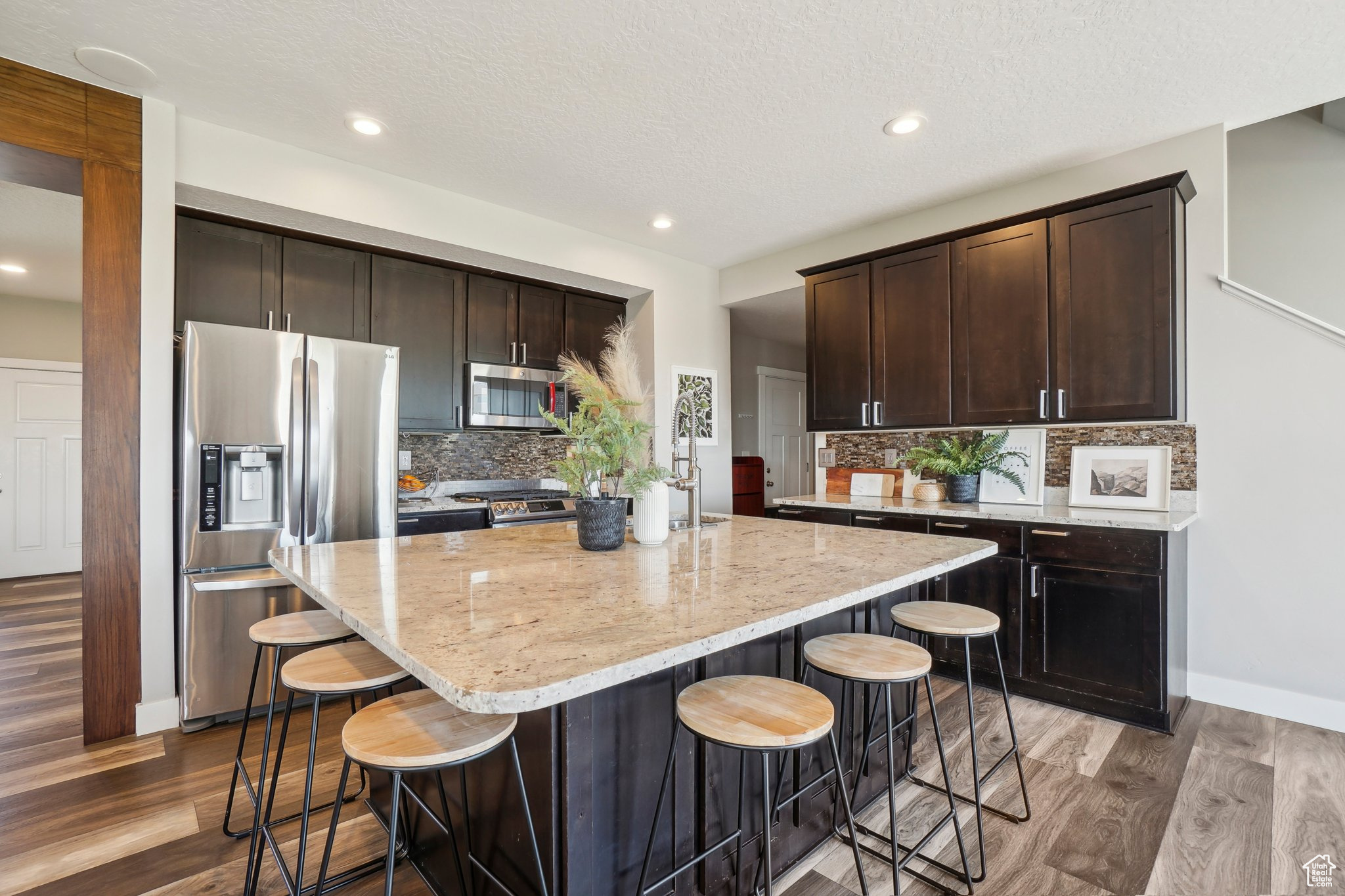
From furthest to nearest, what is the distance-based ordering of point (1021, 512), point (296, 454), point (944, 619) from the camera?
point (1021, 512)
point (296, 454)
point (944, 619)

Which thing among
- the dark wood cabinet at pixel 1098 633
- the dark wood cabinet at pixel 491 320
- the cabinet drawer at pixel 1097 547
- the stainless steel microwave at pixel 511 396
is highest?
the dark wood cabinet at pixel 491 320

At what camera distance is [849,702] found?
6.15ft

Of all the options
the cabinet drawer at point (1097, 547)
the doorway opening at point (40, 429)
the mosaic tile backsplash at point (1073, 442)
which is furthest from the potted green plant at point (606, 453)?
the doorway opening at point (40, 429)

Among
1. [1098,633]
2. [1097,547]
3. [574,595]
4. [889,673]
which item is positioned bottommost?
[1098,633]

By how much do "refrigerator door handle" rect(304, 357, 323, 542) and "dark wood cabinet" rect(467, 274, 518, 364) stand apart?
1245 mm

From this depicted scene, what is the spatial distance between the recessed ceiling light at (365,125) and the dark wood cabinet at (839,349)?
2.71 meters

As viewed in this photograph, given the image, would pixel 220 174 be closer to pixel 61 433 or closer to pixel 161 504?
pixel 161 504

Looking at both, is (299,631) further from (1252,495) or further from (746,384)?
(746,384)

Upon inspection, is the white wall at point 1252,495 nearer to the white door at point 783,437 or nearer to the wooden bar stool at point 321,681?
the wooden bar stool at point 321,681

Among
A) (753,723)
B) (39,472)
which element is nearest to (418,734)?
(753,723)

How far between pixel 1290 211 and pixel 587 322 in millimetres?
4307

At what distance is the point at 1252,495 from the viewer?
2.75 meters

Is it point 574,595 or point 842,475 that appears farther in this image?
point 842,475

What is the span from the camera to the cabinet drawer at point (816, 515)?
3.59m
